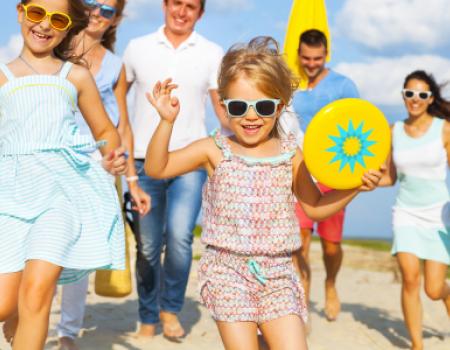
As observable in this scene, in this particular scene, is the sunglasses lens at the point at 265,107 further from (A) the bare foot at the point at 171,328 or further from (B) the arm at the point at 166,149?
(A) the bare foot at the point at 171,328

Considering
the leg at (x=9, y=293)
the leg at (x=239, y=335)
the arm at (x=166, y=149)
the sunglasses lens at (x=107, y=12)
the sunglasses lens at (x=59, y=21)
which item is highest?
the sunglasses lens at (x=107, y=12)

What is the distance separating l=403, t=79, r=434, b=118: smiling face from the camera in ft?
19.4

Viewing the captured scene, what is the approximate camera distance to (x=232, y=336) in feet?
11.1

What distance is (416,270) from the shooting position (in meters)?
5.56

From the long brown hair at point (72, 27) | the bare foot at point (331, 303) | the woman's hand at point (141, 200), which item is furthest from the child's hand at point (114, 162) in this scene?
the bare foot at point (331, 303)

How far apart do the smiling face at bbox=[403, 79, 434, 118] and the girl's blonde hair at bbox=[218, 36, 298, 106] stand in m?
2.32

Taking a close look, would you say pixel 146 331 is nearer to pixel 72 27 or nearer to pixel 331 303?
pixel 331 303

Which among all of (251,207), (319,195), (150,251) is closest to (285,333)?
(251,207)

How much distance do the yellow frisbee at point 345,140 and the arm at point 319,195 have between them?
0.16ft

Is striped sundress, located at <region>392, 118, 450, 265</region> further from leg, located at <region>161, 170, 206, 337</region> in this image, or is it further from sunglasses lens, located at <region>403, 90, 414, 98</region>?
leg, located at <region>161, 170, 206, 337</region>

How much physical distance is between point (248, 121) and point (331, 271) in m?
3.56

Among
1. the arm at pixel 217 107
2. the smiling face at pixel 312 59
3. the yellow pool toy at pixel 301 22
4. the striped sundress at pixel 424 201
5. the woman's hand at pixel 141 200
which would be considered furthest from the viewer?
the yellow pool toy at pixel 301 22

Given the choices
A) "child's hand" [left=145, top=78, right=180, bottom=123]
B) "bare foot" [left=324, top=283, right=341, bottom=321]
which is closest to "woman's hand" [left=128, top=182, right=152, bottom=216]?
"child's hand" [left=145, top=78, right=180, bottom=123]

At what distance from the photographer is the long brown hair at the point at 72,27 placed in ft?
12.3
